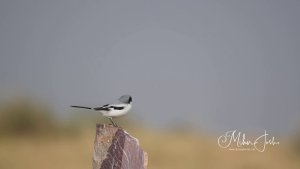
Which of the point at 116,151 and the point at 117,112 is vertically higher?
the point at 117,112

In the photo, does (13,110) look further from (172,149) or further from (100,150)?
(100,150)

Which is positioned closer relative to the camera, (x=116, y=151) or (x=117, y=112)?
(x=116, y=151)

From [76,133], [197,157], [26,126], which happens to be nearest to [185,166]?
[197,157]

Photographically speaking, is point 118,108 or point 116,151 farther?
point 118,108

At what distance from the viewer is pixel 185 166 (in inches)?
463

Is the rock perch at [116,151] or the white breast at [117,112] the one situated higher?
the white breast at [117,112]

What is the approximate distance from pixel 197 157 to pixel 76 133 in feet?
8.66

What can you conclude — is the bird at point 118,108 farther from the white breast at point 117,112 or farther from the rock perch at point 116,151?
the rock perch at point 116,151

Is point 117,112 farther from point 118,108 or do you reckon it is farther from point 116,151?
point 116,151

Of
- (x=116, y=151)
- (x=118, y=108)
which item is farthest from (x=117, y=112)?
(x=116, y=151)

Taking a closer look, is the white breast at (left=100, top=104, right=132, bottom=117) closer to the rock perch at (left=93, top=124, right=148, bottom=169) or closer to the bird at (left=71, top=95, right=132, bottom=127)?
the bird at (left=71, top=95, right=132, bottom=127)

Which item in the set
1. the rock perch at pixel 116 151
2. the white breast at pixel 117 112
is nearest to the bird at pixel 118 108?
the white breast at pixel 117 112

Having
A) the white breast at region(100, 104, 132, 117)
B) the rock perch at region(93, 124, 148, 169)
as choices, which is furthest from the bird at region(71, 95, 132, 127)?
the rock perch at region(93, 124, 148, 169)

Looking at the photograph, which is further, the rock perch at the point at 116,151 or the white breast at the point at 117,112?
the white breast at the point at 117,112
